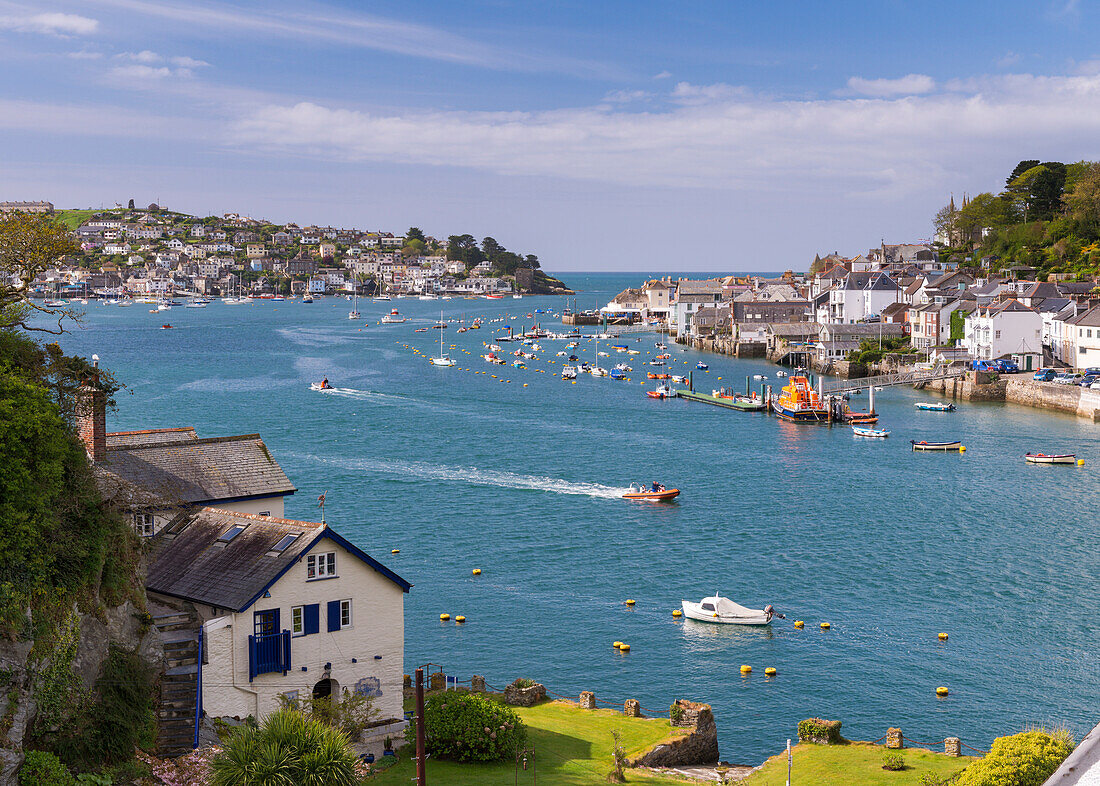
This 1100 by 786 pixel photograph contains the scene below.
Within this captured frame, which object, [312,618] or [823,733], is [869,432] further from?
[312,618]

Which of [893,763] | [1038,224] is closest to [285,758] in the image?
[893,763]

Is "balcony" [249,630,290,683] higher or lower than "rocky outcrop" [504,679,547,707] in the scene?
higher

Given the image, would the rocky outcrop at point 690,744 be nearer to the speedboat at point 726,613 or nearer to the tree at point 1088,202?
the speedboat at point 726,613

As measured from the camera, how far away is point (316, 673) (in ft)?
94.8

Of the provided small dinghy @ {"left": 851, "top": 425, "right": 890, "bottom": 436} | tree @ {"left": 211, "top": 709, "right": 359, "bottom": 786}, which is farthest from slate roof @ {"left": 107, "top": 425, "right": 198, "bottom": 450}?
small dinghy @ {"left": 851, "top": 425, "right": 890, "bottom": 436}

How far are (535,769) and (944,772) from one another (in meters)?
11.0

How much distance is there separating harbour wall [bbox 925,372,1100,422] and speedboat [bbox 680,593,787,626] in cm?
6554

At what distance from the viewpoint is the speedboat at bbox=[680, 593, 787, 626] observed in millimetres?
44031

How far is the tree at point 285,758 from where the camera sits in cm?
2142

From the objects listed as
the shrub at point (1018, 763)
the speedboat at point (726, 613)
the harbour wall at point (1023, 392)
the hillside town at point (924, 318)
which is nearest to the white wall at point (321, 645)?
the shrub at point (1018, 763)

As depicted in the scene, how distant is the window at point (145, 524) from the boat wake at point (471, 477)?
38.4 metres

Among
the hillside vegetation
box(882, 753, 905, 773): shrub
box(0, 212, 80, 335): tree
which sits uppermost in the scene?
the hillside vegetation

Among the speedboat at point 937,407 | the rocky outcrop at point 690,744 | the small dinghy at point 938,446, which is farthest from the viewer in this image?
the speedboat at point 937,407

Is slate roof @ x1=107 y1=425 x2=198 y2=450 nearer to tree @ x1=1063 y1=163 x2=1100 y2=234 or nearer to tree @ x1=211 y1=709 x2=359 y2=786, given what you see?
tree @ x1=211 y1=709 x2=359 y2=786
